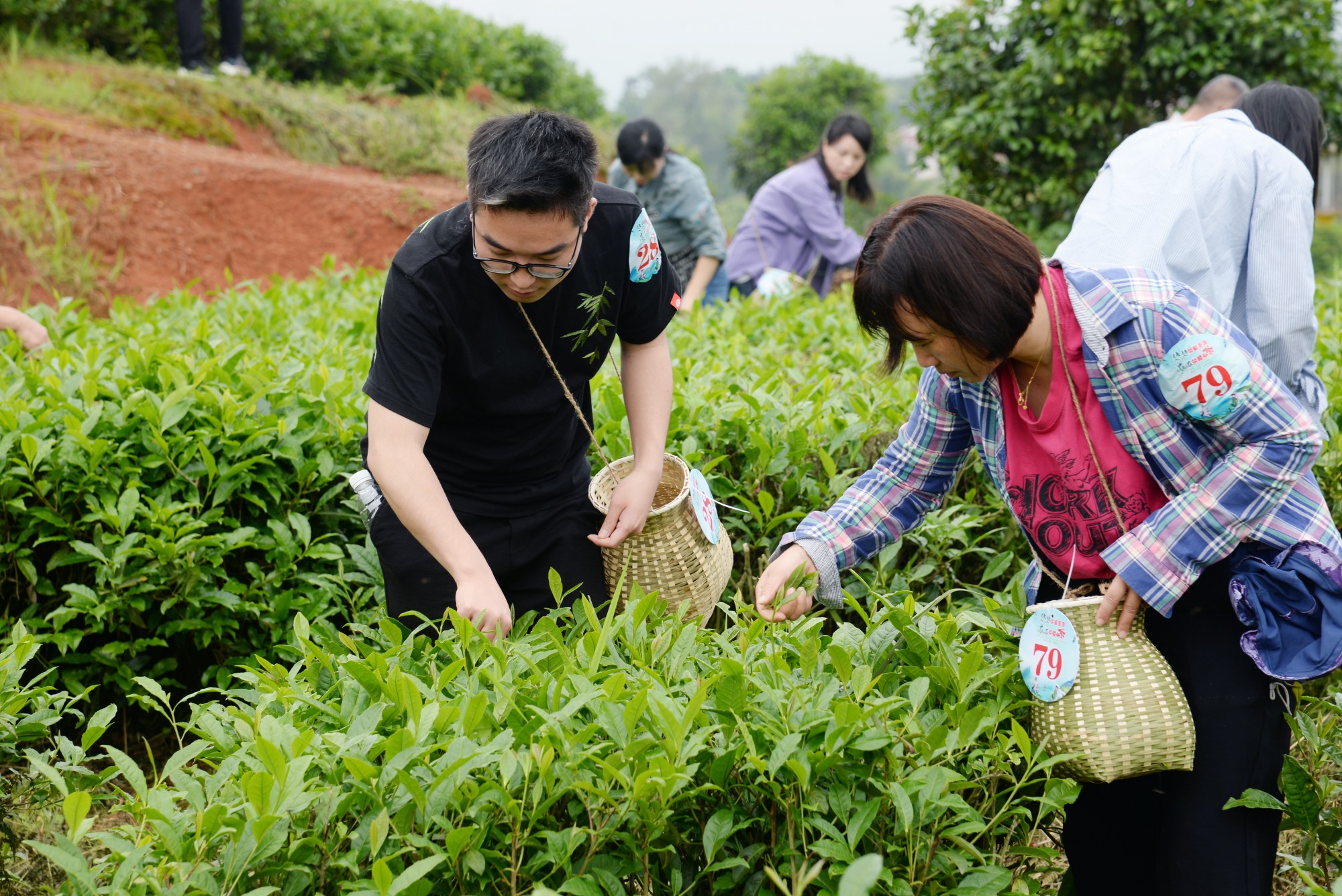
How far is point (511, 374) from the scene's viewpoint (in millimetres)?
2438

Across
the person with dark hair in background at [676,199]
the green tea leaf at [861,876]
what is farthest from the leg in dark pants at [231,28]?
the green tea leaf at [861,876]

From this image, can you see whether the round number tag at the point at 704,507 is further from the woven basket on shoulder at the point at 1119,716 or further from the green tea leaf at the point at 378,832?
the green tea leaf at the point at 378,832

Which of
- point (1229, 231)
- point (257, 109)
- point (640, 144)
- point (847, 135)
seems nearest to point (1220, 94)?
point (1229, 231)

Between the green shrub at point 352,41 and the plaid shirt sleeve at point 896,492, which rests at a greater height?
the green shrub at point 352,41

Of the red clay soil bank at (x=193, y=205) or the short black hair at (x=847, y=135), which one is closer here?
the short black hair at (x=847, y=135)

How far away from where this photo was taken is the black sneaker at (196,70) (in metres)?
10.9

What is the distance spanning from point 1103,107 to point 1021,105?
50cm

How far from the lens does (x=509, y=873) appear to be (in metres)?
1.55

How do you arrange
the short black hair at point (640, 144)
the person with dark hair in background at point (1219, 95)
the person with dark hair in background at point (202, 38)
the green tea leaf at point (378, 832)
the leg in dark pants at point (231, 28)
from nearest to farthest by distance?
the green tea leaf at point (378, 832)
the person with dark hair in background at point (1219, 95)
the short black hair at point (640, 144)
the person with dark hair in background at point (202, 38)
the leg in dark pants at point (231, 28)

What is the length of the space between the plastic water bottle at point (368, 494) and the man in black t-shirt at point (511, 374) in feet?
0.09

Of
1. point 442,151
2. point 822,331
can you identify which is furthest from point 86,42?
point 822,331

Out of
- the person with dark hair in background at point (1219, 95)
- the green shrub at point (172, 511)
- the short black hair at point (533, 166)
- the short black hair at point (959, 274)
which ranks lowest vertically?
the green shrub at point (172, 511)

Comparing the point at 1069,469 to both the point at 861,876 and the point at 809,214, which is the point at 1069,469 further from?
the point at 809,214

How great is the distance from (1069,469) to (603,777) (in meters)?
0.95
